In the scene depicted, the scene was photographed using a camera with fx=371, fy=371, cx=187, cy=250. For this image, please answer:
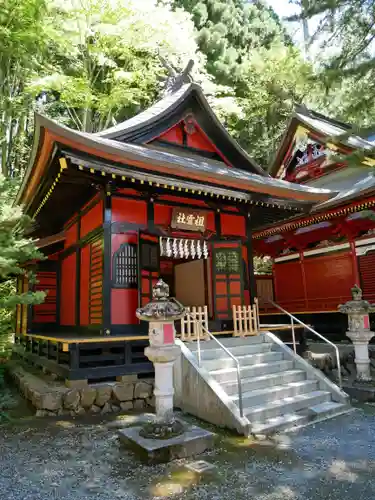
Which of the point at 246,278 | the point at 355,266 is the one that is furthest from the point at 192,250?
the point at 355,266

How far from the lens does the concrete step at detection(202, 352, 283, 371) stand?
6634 millimetres

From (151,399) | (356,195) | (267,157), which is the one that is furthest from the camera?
(267,157)

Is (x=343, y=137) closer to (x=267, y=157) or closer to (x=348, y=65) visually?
(x=348, y=65)

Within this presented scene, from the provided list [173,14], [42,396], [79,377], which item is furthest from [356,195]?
[173,14]

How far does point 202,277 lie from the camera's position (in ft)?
38.2

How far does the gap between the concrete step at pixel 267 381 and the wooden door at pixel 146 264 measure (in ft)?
8.92

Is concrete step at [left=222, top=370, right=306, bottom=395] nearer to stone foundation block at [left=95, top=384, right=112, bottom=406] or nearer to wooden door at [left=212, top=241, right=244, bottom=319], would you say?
stone foundation block at [left=95, top=384, right=112, bottom=406]

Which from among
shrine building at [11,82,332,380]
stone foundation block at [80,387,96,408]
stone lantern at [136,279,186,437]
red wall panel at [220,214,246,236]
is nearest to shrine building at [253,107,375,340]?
shrine building at [11,82,332,380]

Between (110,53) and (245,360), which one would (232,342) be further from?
(110,53)

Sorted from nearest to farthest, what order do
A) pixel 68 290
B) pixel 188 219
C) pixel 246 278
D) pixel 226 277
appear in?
pixel 188 219 → pixel 226 277 → pixel 246 278 → pixel 68 290

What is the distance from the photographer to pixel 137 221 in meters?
8.42

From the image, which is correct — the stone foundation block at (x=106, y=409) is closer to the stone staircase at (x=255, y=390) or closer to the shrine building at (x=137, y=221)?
the shrine building at (x=137, y=221)

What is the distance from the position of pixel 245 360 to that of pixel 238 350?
1.33 ft

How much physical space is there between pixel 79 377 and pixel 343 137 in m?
5.47
